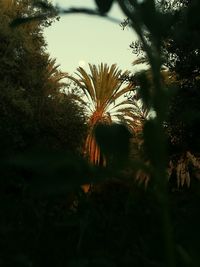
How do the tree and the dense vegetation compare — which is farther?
Result: the tree

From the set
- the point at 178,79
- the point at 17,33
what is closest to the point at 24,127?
the point at 17,33

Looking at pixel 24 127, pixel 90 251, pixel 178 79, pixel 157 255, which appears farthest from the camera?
pixel 24 127

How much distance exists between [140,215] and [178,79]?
83.1 ft

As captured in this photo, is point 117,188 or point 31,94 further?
point 31,94

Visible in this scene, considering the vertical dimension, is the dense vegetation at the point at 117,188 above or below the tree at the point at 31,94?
below

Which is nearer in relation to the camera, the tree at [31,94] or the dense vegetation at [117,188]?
the dense vegetation at [117,188]

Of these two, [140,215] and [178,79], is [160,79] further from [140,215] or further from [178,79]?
[178,79]

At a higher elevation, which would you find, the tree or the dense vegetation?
the tree

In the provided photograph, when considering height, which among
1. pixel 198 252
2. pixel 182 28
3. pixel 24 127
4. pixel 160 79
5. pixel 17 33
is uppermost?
pixel 17 33

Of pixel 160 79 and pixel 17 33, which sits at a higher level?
pixel 17 33

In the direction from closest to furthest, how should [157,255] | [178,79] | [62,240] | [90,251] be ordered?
[157,255], [90,251], [62,240], [178,79]

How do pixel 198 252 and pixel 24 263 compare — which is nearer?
pixel 198 252

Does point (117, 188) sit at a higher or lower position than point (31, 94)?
lower

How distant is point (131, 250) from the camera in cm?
166
